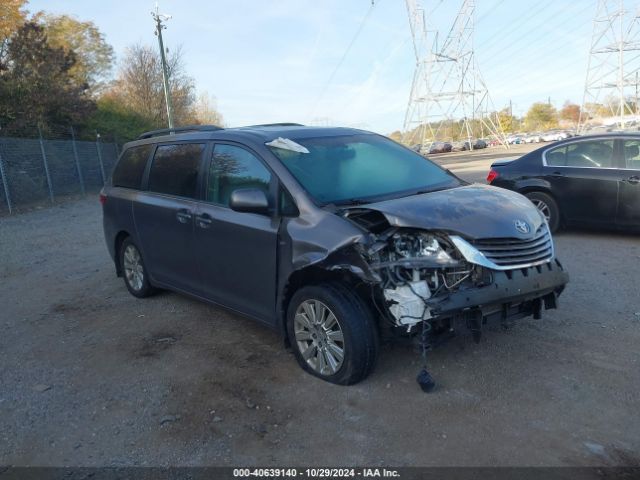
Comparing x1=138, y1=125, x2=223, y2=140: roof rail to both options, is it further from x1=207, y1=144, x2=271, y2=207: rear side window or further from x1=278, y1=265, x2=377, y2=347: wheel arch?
x1=278, y1=265, x2=377, y2=347: wheel arch

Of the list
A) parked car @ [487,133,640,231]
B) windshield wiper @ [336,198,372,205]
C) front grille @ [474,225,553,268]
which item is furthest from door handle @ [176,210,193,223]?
parked car @ [487,133,640,231]

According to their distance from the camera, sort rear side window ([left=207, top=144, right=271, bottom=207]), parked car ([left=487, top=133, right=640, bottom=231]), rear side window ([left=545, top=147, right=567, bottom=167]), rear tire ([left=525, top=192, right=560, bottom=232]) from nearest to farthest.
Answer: rear side window ([left=207, top=144, right=271, bottom=207])
parked car ([left=487, top=133, right=640, bottom=231])
rear tire ([left=525, top=192, right=560, bottom=232])
rear side window ([left=545, top=147, right=567, bottom=167])

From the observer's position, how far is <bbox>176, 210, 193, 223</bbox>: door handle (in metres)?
4.89

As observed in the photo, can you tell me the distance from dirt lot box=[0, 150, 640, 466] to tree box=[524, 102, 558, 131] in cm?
13320

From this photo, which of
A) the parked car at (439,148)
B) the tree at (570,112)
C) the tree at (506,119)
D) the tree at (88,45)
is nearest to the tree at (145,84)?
the tree at (88,45)

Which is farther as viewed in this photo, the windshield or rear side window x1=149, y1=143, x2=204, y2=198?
rear side window x1=149, y1=143, x2=204, y2=198

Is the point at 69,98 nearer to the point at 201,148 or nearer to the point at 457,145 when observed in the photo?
the point at 201,148

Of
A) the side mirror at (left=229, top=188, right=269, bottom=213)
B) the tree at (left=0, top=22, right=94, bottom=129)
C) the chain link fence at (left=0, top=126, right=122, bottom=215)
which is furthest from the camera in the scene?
the tree at (left=0, top=22, right=94, bottom=129)

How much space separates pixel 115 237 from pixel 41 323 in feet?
4.08

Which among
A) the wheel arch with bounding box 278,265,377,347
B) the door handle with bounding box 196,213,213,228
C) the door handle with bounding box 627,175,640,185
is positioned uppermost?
the door handle with bounding box 196,213,213,228

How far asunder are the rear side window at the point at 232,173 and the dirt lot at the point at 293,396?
1.30m

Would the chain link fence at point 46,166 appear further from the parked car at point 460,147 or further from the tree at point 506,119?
the tree at point 506,119

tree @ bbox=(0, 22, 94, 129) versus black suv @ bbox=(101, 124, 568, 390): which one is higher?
tree @ bbox=(0, 22, 94, 129)

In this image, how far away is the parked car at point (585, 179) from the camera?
7.62 metres
